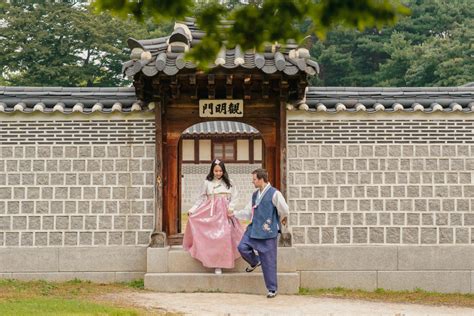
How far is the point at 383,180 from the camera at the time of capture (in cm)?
909

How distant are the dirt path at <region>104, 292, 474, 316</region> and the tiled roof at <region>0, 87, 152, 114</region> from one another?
2777 millimetres

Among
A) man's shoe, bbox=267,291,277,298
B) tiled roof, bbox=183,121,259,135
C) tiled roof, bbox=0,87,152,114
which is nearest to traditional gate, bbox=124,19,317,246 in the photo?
tiled roof, bbox=0,87,152,114

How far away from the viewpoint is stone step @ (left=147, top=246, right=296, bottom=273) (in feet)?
28.0

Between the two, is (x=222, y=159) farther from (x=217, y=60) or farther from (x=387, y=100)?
(x=217, y=60)

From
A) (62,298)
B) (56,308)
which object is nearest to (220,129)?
(62,298)

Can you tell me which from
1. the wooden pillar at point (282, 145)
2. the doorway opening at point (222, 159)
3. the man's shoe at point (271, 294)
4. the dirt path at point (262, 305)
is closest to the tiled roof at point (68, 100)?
the wooden pillar at point (282, 145)

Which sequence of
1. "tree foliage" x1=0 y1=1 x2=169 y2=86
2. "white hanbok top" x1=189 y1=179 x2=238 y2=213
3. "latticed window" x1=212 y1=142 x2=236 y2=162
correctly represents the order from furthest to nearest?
"tree foliage" x1=0 y1=1 x2=169 y2=86
"latticed window" x1=212 y1=142 x2=236 y2=162
"white hanbok top" x1=189 y1=179 x2=238 y2=213

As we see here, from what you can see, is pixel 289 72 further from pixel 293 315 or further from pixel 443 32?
pixel 443 32

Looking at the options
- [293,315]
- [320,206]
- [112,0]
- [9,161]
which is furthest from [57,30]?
[112,0]

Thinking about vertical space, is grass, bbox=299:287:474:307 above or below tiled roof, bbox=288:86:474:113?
below

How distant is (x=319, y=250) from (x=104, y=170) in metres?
3.46

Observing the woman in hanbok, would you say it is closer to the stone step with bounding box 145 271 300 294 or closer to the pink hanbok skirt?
the pink hanbok skirt

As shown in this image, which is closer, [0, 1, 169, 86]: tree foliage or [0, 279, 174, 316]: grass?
[0, 279, 174, 316]: grass

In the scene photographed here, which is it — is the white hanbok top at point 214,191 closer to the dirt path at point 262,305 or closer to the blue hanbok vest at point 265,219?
the blue hanbok vest at point 265,219
